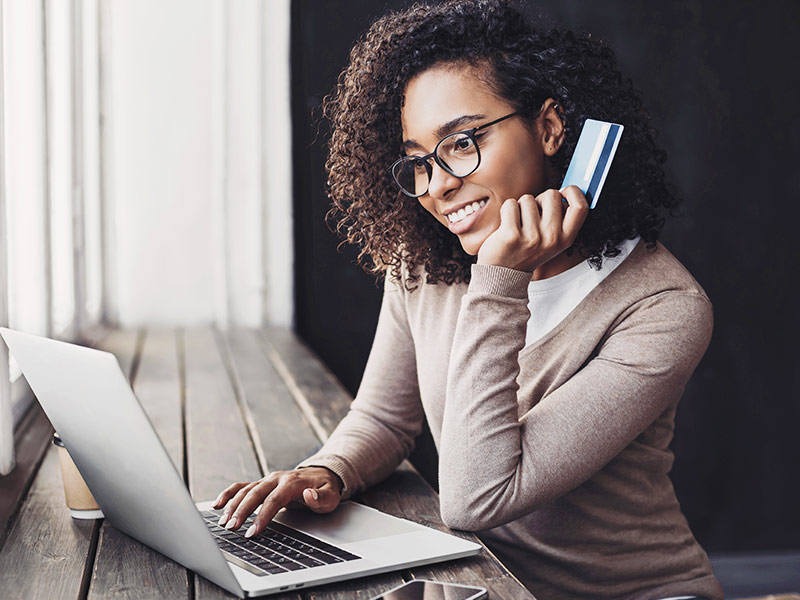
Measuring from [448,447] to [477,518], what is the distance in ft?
0.31

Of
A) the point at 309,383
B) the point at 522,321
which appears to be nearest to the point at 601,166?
the point at 522,321

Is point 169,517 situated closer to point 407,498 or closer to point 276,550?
point 276,550

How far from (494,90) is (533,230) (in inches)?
9.4

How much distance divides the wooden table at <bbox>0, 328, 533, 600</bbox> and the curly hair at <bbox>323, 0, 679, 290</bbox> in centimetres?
39

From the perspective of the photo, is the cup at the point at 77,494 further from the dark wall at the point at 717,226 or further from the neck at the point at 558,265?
the dark wall at the point at 717,226

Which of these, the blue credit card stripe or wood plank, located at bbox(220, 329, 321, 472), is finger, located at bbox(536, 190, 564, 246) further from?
wood plank, located at bbox(220, 329, 321, 472)

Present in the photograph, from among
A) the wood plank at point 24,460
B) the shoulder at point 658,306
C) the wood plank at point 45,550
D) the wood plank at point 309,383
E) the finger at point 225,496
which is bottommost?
the wood plank at point 309,383

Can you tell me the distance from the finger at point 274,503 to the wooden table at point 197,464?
0.33ft

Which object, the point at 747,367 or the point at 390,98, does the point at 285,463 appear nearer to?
the point at 390,98

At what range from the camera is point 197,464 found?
4.64ft

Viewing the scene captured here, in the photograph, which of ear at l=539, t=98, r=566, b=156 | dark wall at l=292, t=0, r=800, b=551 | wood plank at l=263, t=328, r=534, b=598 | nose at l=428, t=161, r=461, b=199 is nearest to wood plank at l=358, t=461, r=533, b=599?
wood plank at l=263, t=328, r=534, b=598

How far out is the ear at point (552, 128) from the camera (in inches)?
52.3

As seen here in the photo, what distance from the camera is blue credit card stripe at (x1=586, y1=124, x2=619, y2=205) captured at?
1.19 m

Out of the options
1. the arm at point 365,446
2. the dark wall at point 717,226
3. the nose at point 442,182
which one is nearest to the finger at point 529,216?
the nose at point 442,182
